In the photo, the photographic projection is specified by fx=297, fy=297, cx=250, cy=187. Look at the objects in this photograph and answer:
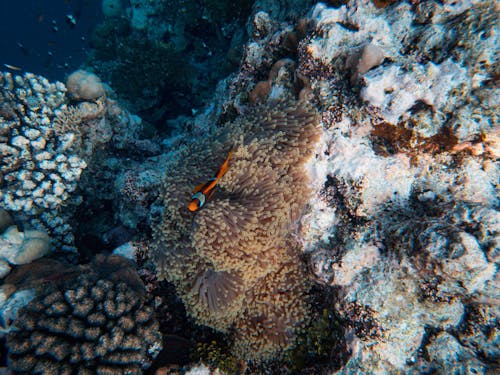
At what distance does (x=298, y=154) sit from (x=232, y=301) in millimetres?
1776

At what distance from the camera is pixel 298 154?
11.0 ft

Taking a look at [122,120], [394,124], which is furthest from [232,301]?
[122,120]

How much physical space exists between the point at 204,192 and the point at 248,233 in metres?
0.64

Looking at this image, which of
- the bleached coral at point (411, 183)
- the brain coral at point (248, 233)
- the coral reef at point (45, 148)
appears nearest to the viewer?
the bleached coral at point (411, 183)

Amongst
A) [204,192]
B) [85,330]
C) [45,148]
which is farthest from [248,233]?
[45,148]

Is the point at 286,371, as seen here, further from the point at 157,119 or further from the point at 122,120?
the point at 157,119

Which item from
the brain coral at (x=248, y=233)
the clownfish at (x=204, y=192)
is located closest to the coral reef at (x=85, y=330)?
the brain coral at (x=248, y=233)

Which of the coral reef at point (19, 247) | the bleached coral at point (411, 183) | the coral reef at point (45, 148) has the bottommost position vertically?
the bleached coral at point (411, 183)

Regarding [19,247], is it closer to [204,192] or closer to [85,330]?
[85,330]

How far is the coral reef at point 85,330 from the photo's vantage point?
306 cm

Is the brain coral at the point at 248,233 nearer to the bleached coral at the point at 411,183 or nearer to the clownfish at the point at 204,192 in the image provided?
the clownfish at the point at 204,192

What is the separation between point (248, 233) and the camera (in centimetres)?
297

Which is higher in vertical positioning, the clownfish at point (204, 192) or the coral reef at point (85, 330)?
the clownfish at point (204, 192)

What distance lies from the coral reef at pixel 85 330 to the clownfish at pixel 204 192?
4.99 ft
